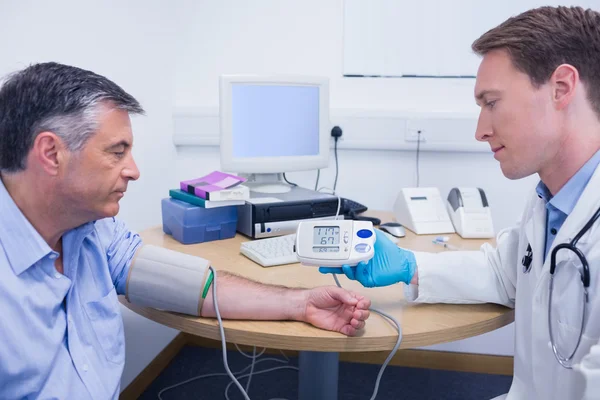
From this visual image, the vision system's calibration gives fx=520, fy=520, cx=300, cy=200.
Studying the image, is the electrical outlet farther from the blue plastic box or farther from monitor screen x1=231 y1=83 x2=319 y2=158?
the blue plastic box

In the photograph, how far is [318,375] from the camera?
4.80 feet

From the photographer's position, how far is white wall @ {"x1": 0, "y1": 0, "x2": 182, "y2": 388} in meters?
1.42

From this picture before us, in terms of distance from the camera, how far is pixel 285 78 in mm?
1811

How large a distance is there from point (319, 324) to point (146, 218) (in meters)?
1.28

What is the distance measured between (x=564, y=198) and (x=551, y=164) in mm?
72

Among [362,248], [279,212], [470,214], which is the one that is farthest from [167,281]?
[470,214]

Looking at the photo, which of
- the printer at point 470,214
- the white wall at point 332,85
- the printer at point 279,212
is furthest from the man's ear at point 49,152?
the white wall at point 332,85

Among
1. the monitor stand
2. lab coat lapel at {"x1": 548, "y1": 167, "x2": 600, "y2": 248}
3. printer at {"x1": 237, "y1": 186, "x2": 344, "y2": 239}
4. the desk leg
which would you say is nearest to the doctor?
lab coat lapel at {"x1": 548, "y1": 167, "x2": 600, "y2": 248}

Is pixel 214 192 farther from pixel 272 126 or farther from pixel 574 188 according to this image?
pixel 574 188

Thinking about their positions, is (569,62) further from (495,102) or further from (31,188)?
(31,188)

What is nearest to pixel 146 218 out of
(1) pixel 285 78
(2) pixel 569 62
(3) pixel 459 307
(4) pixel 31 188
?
(1) pixel 285 78

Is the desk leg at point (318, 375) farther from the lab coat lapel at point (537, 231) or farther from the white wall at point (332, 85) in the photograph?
the white wall at point (332, 85)

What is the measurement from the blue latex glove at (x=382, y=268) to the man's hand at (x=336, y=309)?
7 cm

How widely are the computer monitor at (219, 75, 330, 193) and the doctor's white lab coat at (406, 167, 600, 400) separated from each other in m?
0.75
